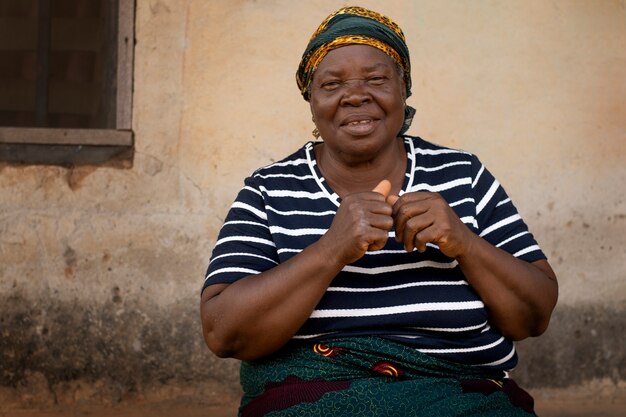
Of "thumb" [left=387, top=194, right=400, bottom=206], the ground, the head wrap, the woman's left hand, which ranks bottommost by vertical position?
the ground

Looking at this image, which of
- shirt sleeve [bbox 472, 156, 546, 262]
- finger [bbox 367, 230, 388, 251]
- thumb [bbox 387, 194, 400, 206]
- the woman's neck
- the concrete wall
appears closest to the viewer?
finger [bbox 367, 230, 388, 251]

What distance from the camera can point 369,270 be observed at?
277 centimetres

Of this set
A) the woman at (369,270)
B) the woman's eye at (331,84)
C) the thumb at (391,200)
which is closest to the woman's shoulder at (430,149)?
the woman at (369,270)

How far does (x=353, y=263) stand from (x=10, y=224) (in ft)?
7.42

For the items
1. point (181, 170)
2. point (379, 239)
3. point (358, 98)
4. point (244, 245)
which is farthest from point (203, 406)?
point (379, 239)

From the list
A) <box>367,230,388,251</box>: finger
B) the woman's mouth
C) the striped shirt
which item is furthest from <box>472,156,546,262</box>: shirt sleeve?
<box>367,230,388,251</box>: finger

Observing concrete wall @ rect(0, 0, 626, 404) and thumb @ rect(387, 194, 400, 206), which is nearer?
thumb @ rect(387, 194, 400, 206)

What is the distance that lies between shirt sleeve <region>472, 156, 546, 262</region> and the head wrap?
0.44m

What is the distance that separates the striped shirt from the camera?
2.71 m

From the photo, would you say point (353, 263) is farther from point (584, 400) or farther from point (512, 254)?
point (584, 400)

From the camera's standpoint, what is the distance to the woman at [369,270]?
2.57 metres

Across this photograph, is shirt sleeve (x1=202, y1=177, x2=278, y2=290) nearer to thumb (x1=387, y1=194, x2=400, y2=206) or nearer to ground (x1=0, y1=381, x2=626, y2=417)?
thumb (x1=387, y1=194, x2=400, y2=206)

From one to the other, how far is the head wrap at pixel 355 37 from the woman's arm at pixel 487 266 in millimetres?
518

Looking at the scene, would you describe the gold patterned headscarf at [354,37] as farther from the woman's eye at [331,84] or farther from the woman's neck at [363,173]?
the woman's neck at [363,173]
